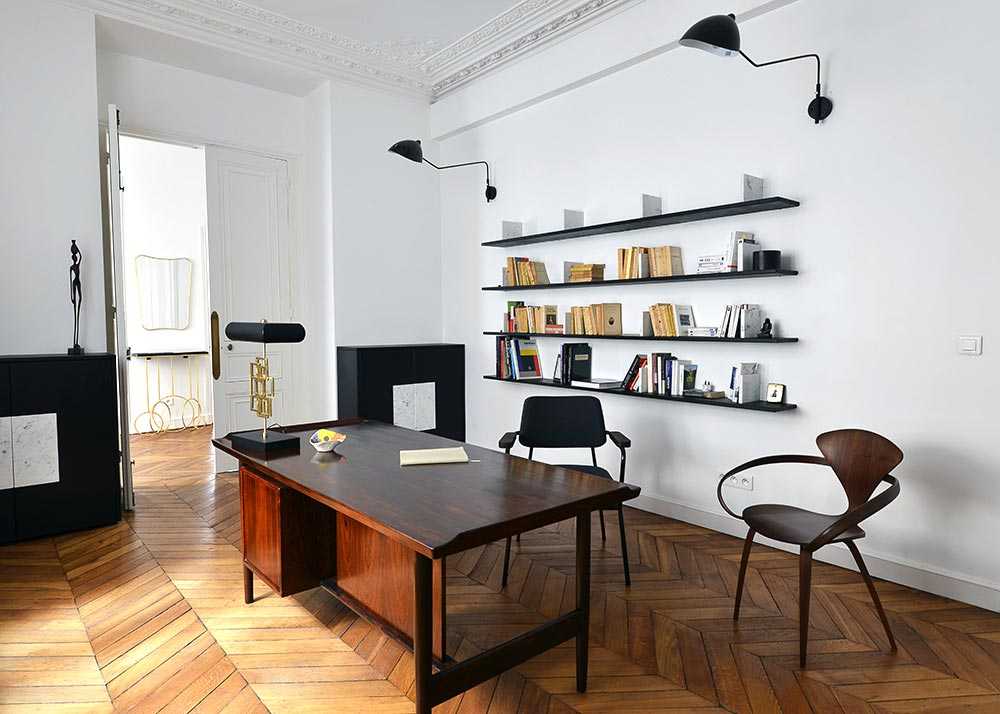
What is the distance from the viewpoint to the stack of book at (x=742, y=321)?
12.4 ft

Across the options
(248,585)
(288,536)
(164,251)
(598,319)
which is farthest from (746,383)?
(164,251)

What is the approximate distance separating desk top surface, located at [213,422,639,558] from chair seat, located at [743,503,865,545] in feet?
2.33

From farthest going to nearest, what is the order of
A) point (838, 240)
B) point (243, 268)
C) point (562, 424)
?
point (243, 268), point (562, 424), point (838, 240)

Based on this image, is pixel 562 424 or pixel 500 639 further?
pixel 562 424

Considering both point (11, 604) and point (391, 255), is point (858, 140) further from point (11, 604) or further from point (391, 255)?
point (11, 604)

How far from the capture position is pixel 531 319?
17.3 feet

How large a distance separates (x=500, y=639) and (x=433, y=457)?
82 centimetres

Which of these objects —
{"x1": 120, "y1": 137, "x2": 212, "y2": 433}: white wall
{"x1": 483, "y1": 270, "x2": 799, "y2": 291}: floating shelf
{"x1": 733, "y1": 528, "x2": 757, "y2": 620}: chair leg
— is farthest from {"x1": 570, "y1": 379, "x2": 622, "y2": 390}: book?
{"x1": 120, "y1": 137, "x2": 212, "y2": 433}: white wall

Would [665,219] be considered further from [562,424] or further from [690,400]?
[562,424]

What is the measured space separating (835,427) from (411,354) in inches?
137

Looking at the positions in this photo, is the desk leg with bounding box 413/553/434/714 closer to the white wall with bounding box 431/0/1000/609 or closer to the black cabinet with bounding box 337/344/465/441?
the white wall with bounding box 431/0/1000/609

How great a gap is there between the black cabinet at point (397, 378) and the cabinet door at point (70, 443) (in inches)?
70.6

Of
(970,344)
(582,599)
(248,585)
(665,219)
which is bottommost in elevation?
(248,585)

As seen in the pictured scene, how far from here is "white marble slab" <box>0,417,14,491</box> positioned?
3850 millimetres
